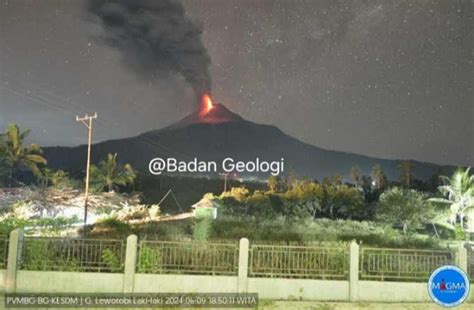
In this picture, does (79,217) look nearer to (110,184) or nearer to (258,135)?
(110,184)

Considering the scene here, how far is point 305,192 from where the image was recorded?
1087 cm

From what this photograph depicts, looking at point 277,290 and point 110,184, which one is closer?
point 277,290

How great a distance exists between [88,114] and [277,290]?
644 centimetres

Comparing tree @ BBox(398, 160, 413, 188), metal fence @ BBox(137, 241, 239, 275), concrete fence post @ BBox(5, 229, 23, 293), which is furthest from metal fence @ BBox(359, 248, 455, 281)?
concrete fence post @ BBox(5, 229, 23, 293)

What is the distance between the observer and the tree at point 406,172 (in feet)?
37.1

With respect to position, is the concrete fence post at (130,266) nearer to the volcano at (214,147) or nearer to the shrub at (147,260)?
the shrub at (147,260)

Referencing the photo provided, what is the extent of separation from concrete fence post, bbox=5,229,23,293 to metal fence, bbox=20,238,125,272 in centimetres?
14

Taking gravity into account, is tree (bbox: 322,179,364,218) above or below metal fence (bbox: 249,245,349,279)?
above

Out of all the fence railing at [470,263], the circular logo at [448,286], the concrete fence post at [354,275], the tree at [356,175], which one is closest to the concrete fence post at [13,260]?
the concrete fence post at [354,275]

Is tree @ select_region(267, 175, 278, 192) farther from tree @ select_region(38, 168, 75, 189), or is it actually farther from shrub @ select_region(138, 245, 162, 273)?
tree @ select_region(38, 168, 75, 189)

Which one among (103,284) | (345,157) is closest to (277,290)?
(103,284)

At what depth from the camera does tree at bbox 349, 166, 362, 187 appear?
11086 millimetres

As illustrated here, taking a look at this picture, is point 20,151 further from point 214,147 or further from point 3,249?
point 214,147

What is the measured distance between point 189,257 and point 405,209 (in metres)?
5.96
